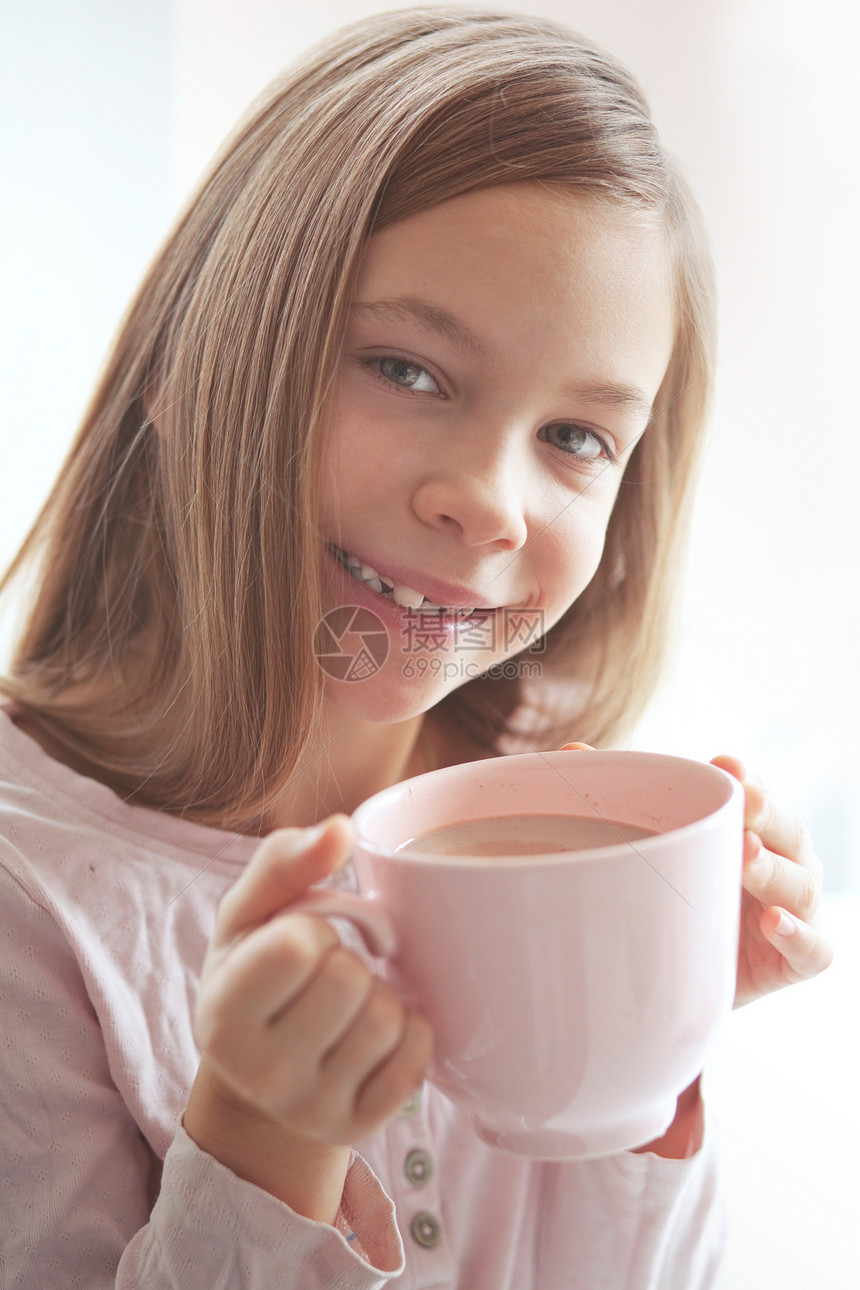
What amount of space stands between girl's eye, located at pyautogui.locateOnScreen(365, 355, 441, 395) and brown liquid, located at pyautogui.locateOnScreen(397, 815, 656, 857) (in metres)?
0.23

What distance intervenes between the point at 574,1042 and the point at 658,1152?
31 cm

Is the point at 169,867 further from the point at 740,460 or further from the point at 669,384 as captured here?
the point at 740,460

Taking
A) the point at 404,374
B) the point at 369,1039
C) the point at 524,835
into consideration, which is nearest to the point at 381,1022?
the point at 369,1039

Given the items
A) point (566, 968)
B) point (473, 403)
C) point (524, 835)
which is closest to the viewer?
point (566, 968)

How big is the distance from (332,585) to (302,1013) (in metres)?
0.28

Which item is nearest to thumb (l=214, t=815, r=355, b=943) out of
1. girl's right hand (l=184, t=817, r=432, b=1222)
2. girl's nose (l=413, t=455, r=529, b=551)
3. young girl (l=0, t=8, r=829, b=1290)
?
girl's right hand (l=184, t=817, r=432, b=1222)

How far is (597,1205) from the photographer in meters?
0.56

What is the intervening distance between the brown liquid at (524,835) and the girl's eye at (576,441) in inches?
9.3

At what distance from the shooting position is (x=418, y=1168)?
0.56 metres

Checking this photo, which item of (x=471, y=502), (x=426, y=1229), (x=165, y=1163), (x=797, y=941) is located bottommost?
(x=426, y=1229)

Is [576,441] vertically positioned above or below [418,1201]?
above

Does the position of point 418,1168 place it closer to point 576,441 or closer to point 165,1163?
point 165,1163

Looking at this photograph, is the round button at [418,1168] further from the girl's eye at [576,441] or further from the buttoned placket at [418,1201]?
the girl's eye at [576,441]

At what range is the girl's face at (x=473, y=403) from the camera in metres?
0.48
